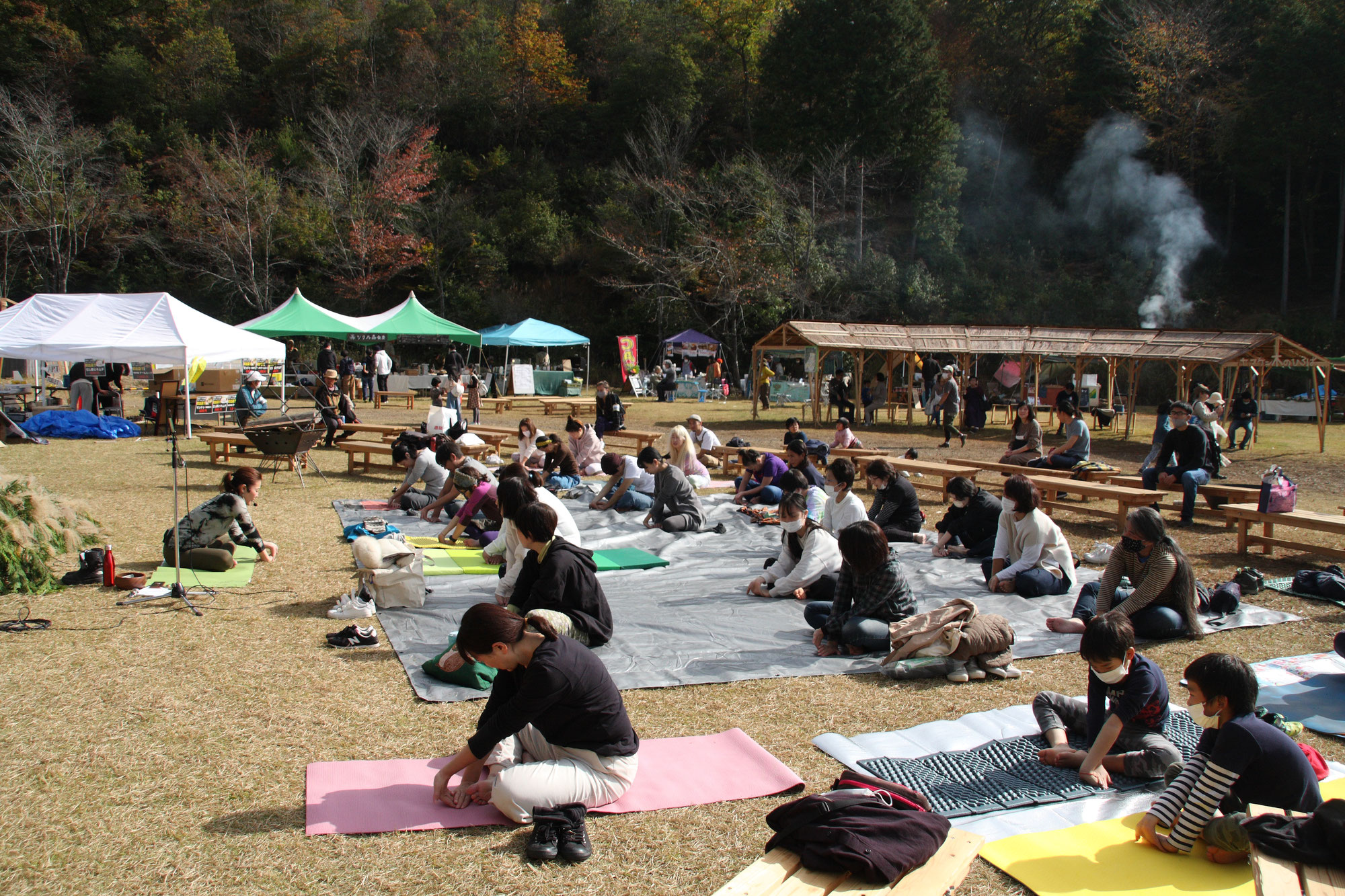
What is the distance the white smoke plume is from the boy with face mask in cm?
3853

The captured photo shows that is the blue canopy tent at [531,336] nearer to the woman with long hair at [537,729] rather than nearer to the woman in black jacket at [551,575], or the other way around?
the woman in black jacket at [551,575]

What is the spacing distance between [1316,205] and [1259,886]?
→ 150 ft

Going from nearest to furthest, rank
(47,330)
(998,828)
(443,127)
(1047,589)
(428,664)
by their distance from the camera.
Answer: (998,828) < (428,664) < (1047,589) < (47,330) < (443,127)

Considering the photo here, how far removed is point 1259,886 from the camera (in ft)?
9.70

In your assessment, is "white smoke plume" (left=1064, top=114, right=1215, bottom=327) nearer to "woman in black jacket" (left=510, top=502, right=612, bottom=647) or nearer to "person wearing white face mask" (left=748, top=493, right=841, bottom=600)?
"person wearing white face mask" (left=748, top=493, right=841, bottom=600)

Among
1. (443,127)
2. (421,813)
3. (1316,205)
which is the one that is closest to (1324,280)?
(1316,205)

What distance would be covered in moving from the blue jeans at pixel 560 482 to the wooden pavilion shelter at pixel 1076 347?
10.1 metres

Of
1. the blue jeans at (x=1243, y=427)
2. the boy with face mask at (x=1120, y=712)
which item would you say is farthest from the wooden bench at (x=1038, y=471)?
the blue jeans at (x=1243, y=427)

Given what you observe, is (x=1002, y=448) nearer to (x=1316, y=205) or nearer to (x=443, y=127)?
(x=1316, y=205)

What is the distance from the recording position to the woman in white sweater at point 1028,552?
7.36 m

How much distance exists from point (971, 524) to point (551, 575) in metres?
5.12

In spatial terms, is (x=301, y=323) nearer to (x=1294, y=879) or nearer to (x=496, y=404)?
(x=496, y=404)

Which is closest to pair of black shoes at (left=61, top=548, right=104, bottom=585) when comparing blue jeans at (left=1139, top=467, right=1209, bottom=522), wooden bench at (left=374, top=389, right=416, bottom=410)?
blue jeans at (left=1139, top=467, right=1209, bottom=522)

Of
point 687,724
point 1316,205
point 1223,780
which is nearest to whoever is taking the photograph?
point 1223,780
